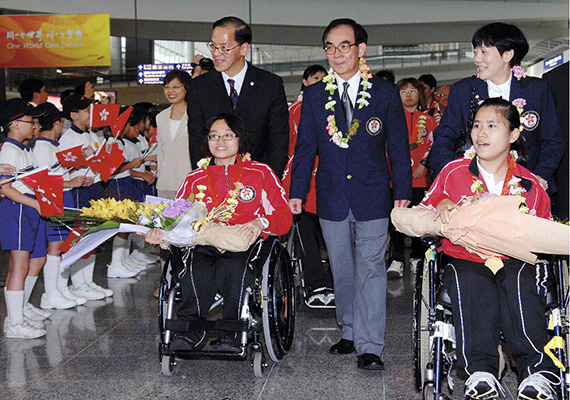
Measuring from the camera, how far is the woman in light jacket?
5023mm

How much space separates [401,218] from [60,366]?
2.04m

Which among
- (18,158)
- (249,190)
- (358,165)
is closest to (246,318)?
(249,190)

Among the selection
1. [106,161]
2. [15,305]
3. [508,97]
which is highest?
[508,97]

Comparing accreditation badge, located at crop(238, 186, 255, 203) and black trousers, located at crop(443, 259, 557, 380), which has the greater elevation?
accreditation badge, located at crop(238, 186, 255, 203)

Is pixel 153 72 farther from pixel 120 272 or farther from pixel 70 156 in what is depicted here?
pixel 70 156

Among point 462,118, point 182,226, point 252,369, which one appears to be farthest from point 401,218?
point 252,369

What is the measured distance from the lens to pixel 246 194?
3.59 m

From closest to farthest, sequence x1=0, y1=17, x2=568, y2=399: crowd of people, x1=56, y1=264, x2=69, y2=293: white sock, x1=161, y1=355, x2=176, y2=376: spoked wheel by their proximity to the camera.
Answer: x1=0, y1=17, x2=568, y2=399: crowd of people < x1=161, y1=355, x2=176, y2=376: spoked wheel < x1=56, y1=264, x2=69, y2=293: white sock

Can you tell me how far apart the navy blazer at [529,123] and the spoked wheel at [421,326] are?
2.06 ft

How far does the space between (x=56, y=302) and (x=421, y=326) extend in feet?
10.3

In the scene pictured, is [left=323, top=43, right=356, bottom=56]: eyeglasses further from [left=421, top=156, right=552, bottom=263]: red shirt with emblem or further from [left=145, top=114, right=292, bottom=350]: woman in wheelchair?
[left=421, top=156, right=552, bottom=263]: red shirt with emblem

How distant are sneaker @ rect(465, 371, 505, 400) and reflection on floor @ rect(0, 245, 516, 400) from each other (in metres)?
0.62

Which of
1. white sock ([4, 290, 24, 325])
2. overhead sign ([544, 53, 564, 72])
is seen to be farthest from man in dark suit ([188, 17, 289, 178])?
overhead sign ([544, 53, 564, 72])

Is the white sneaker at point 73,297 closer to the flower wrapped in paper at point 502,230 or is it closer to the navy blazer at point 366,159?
the navy blazer at point 366,159
